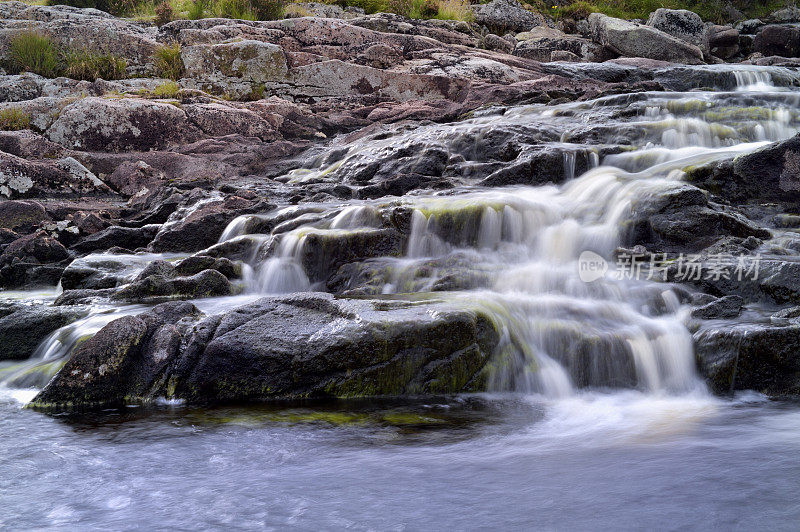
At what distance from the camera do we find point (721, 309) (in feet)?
14.5

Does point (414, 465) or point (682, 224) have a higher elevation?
point (682, 224)

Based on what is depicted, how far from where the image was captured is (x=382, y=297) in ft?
15.8

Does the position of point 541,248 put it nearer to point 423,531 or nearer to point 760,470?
point 760,470

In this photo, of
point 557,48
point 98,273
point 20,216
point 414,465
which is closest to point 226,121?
point 20,216

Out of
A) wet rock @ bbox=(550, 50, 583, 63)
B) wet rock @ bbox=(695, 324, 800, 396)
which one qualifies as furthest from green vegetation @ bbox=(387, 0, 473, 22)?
wet rock @ bbox=(695, 324, 800, 396)

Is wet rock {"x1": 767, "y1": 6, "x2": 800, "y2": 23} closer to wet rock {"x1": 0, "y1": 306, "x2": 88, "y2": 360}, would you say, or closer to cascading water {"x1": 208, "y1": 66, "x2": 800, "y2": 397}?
cascading water {"x1": 208, "y1": 66, "x2": 800, "y2": 397}

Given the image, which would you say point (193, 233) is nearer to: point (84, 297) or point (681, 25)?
point (84, 297)

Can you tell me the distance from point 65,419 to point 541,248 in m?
4.50

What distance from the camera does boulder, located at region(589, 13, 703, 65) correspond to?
50.2 ft

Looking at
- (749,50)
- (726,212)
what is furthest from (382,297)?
(749,50)

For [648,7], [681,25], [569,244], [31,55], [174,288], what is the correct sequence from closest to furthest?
[174,288] < [569,244] < [31,55] < [681,25] < [648,7]

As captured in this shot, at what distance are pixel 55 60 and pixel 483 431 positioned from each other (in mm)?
13898

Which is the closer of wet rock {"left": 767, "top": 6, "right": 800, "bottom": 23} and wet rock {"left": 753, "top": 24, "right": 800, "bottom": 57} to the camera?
wet rock {"left": 753, "top": 24, "right": 800, "bottom": 57}

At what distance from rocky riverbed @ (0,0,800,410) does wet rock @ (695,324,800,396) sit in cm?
1
